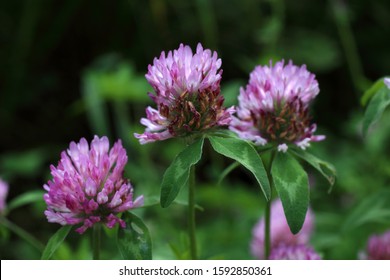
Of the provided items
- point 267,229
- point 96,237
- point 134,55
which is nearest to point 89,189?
point 96,237

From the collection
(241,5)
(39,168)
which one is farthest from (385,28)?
(39,168)

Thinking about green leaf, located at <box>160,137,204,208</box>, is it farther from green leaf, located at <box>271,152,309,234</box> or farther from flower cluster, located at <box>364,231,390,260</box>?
flower cluster, located at <box>364,231,390,260</box>

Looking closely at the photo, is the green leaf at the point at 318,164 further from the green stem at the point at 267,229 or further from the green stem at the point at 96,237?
the green stem at the point at 96,237

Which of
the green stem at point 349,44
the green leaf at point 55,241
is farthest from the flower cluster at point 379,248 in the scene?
the green stem at point 349,44

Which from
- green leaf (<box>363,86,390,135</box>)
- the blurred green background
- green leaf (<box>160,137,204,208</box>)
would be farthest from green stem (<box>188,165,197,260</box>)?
the blurred green background
